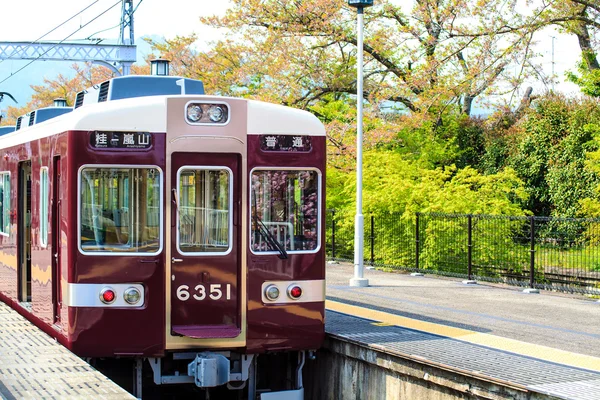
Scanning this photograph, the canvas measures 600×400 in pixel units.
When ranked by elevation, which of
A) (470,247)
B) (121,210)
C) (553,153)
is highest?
(553,153)

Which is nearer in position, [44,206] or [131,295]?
[131,295]

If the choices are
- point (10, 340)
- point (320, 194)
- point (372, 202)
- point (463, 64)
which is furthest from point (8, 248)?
Result: point (463, 64)

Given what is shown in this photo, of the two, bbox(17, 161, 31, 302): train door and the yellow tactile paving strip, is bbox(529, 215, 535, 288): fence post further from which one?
bbox(17, 161, 31, 302): train door

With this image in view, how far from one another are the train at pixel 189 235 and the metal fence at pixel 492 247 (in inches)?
284

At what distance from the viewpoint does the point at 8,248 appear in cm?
1263

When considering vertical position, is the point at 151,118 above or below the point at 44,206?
above

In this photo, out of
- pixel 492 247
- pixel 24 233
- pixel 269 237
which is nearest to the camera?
pixel 269 237

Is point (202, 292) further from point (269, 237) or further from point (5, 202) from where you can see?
point (5, 202)

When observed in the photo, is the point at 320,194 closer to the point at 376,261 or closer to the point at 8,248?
the point at 8,248

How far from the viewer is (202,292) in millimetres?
9031

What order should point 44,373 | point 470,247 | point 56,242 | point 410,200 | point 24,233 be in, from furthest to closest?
1. point 410,200
2. point 470,247
3. point 24,233
4. point 56,242
5. point 44,373

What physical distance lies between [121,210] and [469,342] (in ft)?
13.4

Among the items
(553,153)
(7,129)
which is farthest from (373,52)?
(7,129)

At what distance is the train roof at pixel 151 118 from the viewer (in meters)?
8.83
